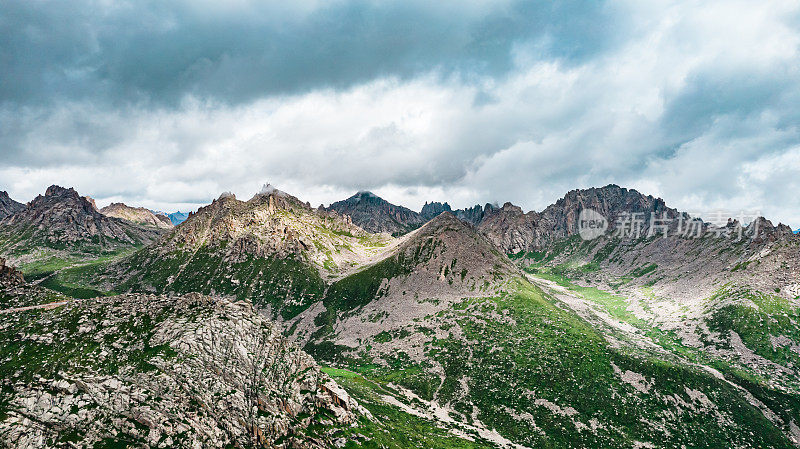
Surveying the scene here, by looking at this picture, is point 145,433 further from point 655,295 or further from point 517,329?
point 655,295

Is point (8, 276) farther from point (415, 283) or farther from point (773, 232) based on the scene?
point (773, 232)

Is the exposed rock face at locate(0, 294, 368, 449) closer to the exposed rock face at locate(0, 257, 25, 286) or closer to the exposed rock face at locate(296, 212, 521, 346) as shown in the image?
the exposed rock face at locate(0, 257, 25, 286)

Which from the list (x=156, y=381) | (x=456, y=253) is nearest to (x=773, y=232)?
(x=456, y=253)

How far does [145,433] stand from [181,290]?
20242 centimetres

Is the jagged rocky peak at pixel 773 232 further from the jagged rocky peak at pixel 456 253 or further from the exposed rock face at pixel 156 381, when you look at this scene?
the exposed rock face at pixel 156 381

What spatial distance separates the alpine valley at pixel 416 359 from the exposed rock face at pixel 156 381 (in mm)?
163

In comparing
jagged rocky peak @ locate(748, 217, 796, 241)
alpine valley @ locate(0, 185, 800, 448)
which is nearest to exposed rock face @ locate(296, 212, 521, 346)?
alpine valley @ locate(0, 185, 800, 448)

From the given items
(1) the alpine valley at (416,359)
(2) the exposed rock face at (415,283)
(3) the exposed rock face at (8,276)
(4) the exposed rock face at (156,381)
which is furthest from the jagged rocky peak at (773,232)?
(3) the exposed rock face at (8,276)

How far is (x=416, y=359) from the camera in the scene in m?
107

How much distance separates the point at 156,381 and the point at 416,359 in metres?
86.0

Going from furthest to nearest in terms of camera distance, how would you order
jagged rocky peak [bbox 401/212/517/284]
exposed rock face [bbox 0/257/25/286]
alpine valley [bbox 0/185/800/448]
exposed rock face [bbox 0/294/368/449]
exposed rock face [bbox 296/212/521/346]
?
jagged rocky peak [bbox 401/212/517/284], exposed rock face [bbox 296/212/521/346], exposed rock face [bbox 0/257/25/286], alpine valley [bbox 0/185/800/448], exposed rock face [bbox 0/294/368/449]

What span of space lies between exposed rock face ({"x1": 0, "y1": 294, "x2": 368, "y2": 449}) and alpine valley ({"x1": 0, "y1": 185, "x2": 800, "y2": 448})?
16cm

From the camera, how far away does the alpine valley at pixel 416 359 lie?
31266mm

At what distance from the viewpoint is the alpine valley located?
31266 mm
